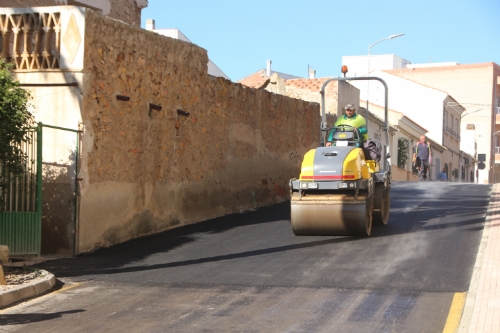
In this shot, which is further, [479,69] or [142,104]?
[479,69]

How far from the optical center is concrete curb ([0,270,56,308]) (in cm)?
857

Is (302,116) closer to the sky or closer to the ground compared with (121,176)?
closer to the sky

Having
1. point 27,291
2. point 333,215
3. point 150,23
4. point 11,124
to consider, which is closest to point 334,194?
point 333,215

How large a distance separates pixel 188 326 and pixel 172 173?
774 cm

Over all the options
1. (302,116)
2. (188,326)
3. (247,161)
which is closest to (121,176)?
(247,161)

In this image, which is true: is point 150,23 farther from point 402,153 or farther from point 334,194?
point 334,194

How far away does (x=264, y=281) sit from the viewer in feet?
31.2

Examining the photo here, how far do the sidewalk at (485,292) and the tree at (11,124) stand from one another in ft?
21.3

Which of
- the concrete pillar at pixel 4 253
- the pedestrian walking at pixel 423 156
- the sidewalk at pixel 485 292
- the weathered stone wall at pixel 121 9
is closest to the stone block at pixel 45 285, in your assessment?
the concrete pillar at pixel 4 253

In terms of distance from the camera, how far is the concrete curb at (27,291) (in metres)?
8.57

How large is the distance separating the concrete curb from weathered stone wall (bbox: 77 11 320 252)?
2.58m

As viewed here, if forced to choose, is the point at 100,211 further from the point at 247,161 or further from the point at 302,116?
the point at 302,116

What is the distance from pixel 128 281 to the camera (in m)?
9.76

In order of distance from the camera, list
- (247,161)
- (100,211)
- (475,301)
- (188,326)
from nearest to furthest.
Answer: (188,326) → (475,301) → (100,211) → (247,161)
